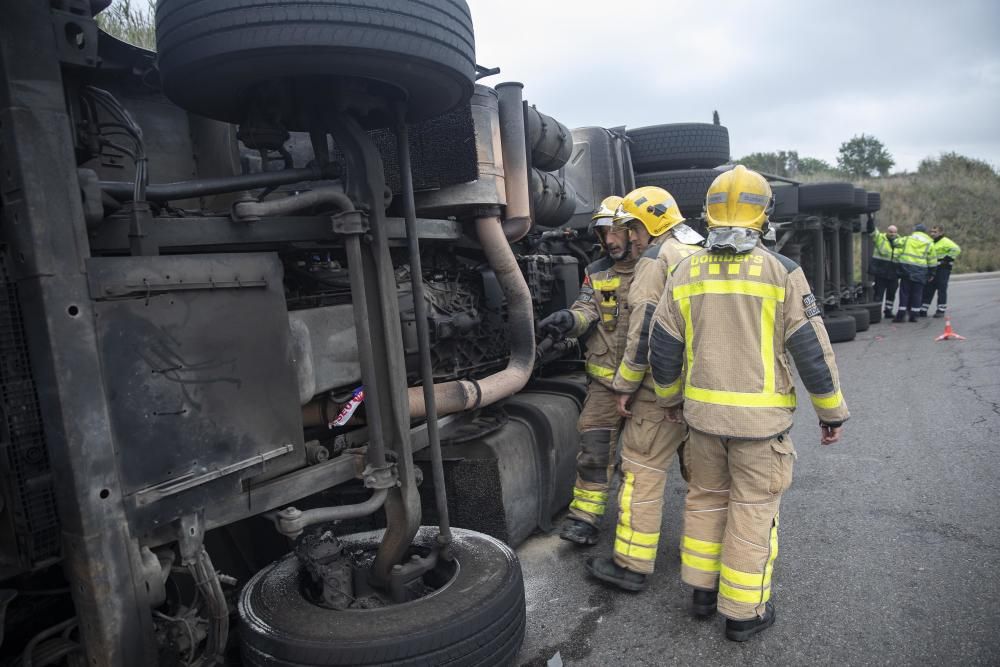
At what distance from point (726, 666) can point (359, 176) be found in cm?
208

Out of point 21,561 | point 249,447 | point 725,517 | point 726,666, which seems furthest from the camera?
point 725,517

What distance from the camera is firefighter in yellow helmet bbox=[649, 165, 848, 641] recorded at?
2758 mm

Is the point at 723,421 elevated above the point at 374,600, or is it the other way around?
the point at 723,421

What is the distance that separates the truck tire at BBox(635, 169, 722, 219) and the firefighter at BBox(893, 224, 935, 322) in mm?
7333

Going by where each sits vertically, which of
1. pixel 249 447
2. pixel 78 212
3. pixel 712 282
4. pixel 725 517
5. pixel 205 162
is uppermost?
pixel 205 162

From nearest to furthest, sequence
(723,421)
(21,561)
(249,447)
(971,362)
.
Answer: (21,561)
(249,447)
(723,421)
(971,362)

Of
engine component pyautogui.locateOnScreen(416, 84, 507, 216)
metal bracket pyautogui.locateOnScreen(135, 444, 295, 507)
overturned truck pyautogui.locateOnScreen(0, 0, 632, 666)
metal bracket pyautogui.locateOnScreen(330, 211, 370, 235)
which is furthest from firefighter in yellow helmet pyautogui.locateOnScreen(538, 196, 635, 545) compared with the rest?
metal bracket pyautogui.locateOnScreen(135, 444, 295, 507)

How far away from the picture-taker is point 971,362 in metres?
7.68

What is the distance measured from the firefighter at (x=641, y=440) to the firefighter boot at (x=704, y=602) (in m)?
0.28

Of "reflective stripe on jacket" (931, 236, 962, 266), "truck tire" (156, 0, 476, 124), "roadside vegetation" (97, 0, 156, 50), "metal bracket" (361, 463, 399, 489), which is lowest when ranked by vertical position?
"reflective stripe on jacket" (931, 236, 962, 266)

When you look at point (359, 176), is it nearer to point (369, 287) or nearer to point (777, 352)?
point (369, 287)

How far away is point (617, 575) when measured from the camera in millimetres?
3191

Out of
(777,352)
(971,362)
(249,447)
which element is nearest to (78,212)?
(249,447)

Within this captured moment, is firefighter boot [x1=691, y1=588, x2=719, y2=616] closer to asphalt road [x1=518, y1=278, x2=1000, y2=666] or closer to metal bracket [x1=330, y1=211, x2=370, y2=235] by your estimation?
asphalt road [x1=518, y1=278, x2=1000, y2=666]
